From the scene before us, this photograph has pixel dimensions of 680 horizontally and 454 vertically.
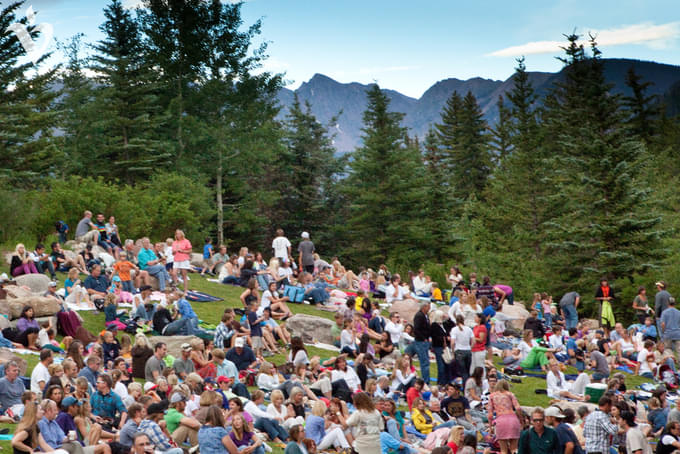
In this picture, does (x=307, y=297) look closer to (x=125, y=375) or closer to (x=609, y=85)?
(x=125, y=375)

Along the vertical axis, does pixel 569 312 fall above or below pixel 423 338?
below

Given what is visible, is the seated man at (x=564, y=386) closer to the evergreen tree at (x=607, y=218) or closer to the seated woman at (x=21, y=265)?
the seated woman at (x=21, y=265)

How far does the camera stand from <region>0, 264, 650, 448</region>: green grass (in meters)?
17.0

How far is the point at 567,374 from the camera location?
64.4 ft

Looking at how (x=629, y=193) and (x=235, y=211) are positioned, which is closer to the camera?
(x=629, y=193)

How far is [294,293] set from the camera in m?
23.4

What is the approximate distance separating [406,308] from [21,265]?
11609 millimetres

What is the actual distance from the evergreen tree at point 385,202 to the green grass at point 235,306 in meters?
25.2

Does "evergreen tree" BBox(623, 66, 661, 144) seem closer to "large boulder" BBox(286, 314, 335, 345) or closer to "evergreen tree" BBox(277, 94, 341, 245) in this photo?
"evergreen tree" BBox(277, 94, 341, 245)

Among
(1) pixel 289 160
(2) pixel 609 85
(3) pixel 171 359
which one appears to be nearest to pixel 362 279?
(3) pixel 171 359

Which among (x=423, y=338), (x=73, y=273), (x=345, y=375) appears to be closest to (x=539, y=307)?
(x=423, y=338)

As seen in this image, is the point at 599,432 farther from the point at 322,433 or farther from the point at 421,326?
the point at 421,326

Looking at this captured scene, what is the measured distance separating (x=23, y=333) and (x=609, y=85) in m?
34.7

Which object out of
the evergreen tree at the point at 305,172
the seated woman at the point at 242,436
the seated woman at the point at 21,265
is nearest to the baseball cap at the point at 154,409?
the seated woman at the point at 242,436
